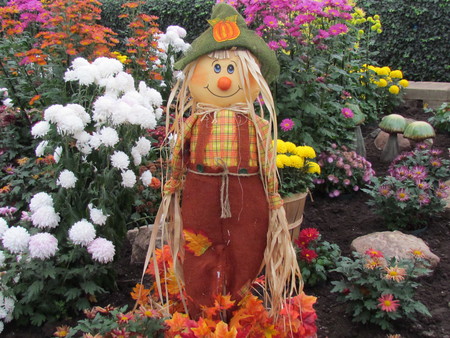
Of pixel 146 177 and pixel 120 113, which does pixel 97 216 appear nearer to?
pixel 146 177

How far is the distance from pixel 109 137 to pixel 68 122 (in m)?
0.20

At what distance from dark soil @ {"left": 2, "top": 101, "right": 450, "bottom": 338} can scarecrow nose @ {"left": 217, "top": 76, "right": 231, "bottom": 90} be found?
1.43 meters

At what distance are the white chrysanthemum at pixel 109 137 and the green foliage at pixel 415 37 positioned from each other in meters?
5.69

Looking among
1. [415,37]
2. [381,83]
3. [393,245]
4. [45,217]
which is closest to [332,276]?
[393,245]

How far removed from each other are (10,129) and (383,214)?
3152 mm

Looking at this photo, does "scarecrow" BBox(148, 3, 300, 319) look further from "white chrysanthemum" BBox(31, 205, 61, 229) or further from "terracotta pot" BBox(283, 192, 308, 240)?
"terracotta pot" BBox(283, 192, 308, 240)

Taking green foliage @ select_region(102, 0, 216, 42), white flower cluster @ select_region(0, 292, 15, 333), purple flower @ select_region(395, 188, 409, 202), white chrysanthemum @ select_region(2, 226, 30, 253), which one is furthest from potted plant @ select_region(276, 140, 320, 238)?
green foliage @ select_region(102, 0, 216, 42)

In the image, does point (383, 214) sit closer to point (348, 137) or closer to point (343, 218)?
point (343, 218)

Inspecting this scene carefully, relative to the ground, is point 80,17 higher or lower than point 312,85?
higher

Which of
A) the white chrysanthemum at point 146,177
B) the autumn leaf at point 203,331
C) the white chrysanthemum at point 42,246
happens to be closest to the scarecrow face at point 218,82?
the white chrysanthemum at point 146,177

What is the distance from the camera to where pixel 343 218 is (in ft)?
12.6

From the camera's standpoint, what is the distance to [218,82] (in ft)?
6.49

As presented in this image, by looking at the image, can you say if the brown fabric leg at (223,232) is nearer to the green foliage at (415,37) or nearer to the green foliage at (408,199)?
the green foliage at (408,199)

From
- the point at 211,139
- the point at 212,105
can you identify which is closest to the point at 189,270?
the point at 211,139
